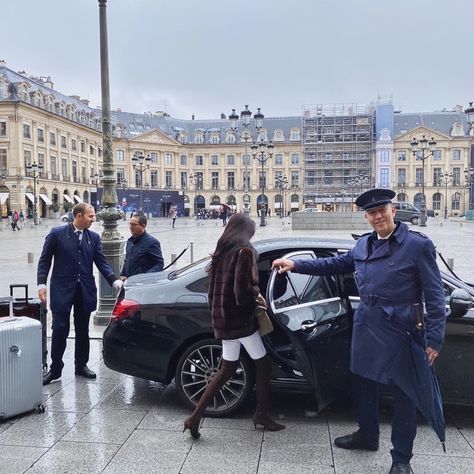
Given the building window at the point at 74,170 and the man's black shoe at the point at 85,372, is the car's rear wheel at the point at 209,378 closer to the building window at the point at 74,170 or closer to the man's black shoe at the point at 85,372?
the man's black shoe at the point at 85,372

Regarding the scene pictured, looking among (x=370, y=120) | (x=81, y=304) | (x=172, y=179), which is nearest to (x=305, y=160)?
(x=370, y=120)

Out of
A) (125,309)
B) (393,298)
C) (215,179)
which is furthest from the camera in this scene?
(215,179)

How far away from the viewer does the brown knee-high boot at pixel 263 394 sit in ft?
13.0

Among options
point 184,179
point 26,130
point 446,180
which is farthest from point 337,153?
point 26,130

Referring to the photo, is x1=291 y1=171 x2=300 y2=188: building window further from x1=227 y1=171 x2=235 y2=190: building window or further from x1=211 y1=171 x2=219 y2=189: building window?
x1=211 y1=171 x2=219 y2=189: building window

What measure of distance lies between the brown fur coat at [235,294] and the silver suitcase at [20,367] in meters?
1.71

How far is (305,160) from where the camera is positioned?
288 ft

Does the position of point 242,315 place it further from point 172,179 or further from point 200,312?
point 172,179

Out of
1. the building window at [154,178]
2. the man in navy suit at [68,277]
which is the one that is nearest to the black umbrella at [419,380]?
the man in navy suit at [68,277]

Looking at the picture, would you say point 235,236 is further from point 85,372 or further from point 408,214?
point 408,214

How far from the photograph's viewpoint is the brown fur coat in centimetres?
365

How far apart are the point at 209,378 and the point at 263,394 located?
629 mm

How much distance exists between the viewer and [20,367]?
4250 millimetres

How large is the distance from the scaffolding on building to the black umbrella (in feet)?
274
